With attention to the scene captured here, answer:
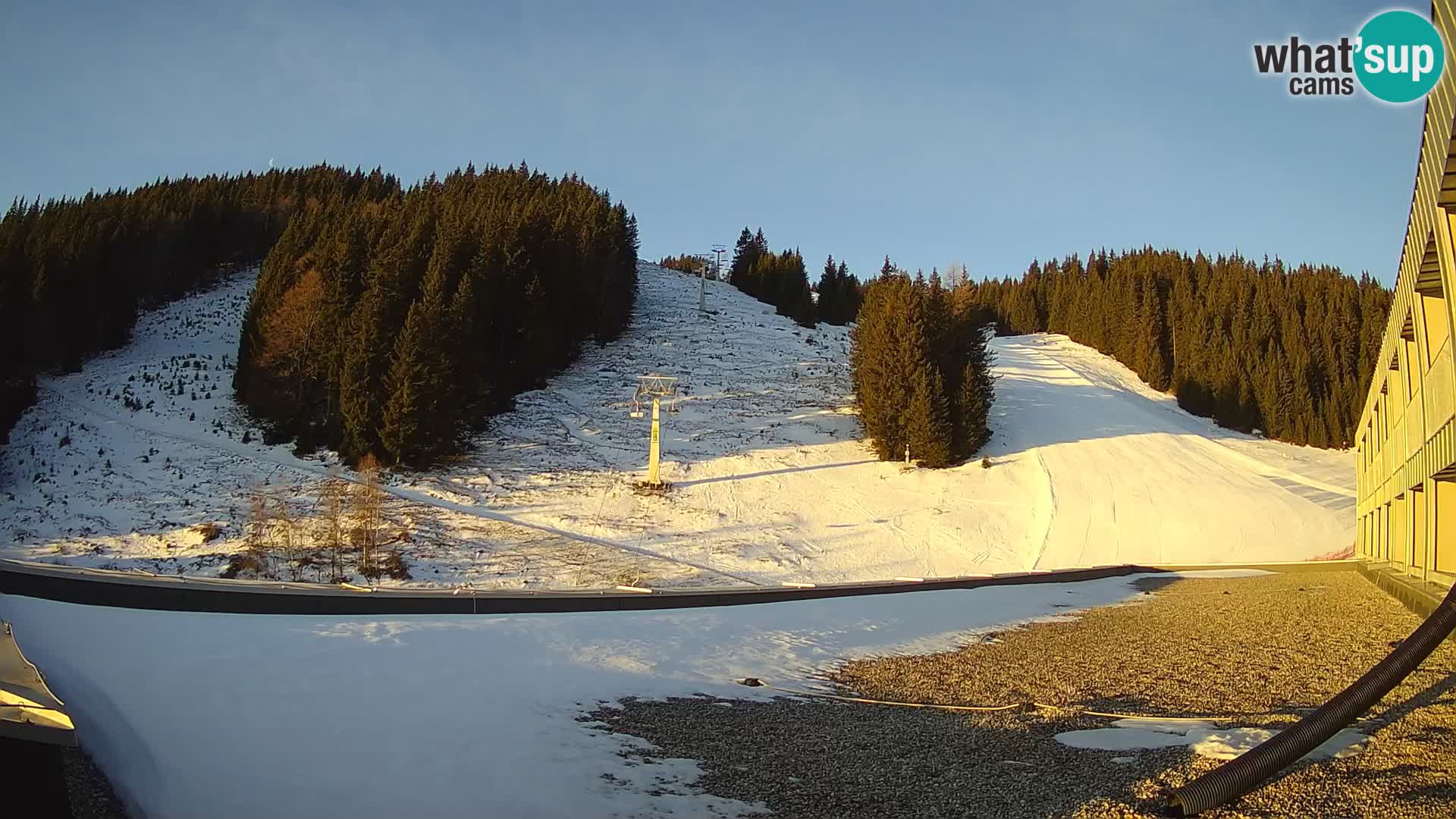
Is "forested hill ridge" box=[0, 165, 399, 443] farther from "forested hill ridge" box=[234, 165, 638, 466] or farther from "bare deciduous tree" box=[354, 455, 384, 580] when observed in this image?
"bare deciduous tree" box=[354, 455, 384, 580]

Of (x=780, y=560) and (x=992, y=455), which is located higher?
(x=992, y=455)

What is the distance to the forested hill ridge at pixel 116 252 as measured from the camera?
38031 mm

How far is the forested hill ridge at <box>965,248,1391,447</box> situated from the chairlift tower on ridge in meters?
17.0

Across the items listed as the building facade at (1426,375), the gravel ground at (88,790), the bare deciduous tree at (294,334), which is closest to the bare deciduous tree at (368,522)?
the bare deciduous tree at (294,334)

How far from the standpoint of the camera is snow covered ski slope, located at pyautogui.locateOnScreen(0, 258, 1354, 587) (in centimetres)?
2572

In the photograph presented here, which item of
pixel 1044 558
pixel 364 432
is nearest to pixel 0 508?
pixel 364 432

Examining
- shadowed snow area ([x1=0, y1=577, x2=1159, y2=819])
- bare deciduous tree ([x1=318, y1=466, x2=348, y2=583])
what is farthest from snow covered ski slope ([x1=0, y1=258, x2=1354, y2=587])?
shadowed snow area ([x1=0, y1=577, x2=1159, y2=819])

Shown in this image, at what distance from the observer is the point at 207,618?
10.5m

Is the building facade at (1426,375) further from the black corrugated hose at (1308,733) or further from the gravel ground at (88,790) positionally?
the gravel ground at (88,790)

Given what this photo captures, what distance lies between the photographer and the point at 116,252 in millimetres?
47656

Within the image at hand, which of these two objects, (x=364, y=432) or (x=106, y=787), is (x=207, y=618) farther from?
(x=364, y=432)

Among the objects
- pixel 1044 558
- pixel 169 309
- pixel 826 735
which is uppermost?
pixel 169 309

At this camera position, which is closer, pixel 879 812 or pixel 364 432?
pixel 879 812

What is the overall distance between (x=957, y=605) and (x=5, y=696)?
1784 cm
